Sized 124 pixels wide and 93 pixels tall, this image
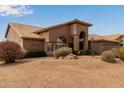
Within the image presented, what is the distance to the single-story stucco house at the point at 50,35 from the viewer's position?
2953 cm

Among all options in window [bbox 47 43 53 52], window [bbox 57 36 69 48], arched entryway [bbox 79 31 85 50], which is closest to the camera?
window [bbox 47 43 53 52]

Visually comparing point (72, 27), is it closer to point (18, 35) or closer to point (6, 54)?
point (18, 35)

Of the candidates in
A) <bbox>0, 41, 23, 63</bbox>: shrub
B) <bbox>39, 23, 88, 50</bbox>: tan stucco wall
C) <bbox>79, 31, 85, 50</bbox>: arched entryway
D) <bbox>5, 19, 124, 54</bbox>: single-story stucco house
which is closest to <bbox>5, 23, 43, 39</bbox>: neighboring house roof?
<bbox>5, 19, 124, 54</bbox>: single-story stucco house

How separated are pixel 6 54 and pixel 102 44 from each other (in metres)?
23.3

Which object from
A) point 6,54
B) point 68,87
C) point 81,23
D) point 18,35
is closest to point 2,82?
point 68,87

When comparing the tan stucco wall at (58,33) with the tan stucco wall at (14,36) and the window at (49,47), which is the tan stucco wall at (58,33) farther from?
the tan stucco wall at (14,36)

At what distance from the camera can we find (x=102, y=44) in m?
37.4

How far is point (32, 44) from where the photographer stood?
29562 mm

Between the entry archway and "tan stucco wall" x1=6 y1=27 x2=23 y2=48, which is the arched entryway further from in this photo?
"tan stucco wall" x1=6 y1=27 x2=23 y2=48

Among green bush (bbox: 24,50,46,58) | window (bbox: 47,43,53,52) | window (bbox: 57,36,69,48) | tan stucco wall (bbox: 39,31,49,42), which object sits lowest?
green bush (bbox: 24,50,46,58)

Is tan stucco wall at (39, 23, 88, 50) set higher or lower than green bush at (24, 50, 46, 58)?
higher

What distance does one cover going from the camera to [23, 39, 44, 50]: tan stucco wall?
28.8 m

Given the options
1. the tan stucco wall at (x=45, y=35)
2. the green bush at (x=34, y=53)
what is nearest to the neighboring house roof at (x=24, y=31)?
the tan stucco wall at (x=45, y=35)

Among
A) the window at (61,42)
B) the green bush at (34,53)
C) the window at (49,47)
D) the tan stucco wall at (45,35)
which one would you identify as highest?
the tan stucco wall at (45,35)
